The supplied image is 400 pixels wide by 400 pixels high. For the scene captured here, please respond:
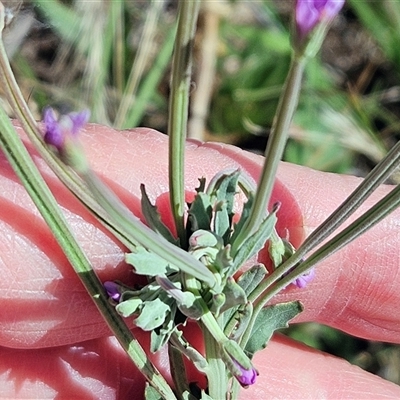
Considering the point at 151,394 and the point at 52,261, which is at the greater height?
the point at 52,261

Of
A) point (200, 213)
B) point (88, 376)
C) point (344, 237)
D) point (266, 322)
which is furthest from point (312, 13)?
point (88, 376)

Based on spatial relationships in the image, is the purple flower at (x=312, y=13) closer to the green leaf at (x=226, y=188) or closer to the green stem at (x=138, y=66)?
the green leaf at (x=226, y=188)

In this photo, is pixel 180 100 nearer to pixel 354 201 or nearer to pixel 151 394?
pixel 354 201

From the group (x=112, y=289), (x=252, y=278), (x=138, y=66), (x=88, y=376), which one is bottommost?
(x=88, y=376)

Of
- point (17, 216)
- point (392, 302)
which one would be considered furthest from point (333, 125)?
point (17, 216)

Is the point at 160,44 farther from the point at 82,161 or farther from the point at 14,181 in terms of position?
the point at 82,161

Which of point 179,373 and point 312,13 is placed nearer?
point 312,13

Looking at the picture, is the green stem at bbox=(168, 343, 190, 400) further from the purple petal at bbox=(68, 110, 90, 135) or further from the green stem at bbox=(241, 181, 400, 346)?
the purple petal at bbox=(68, 110, 90, 135)
